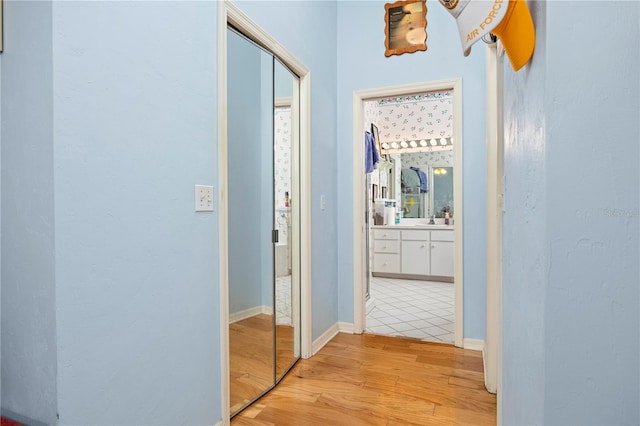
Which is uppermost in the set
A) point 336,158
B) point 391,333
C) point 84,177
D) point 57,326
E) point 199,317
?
point 336,158

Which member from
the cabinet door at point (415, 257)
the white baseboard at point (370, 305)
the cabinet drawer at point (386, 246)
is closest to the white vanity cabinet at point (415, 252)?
the cabinet door at point (415, 257)

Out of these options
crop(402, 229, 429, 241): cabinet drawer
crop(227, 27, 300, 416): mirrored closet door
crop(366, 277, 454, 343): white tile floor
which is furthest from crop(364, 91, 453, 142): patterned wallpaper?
crop(227, 27, 300, 416): mirrored closet door

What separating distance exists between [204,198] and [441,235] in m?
4.09

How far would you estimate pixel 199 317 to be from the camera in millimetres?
1461

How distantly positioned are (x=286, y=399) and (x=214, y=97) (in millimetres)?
1594

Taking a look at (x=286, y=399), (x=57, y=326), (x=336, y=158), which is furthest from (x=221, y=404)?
(x=336, y=158)

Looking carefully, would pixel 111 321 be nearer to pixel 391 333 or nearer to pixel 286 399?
pixel 286 399

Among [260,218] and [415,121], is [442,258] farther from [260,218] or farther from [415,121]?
[260,218]

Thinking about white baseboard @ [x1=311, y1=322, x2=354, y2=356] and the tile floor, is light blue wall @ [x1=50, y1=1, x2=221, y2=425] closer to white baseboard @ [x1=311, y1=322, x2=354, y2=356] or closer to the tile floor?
the tile floor

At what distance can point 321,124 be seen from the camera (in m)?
2.70

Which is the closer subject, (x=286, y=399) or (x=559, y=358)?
(x=559, y=358)

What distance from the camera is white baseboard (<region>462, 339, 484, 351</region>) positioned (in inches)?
103

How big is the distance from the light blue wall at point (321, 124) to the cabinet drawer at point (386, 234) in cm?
236

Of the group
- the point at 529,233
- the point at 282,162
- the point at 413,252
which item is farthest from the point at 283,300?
the point at 413,252
